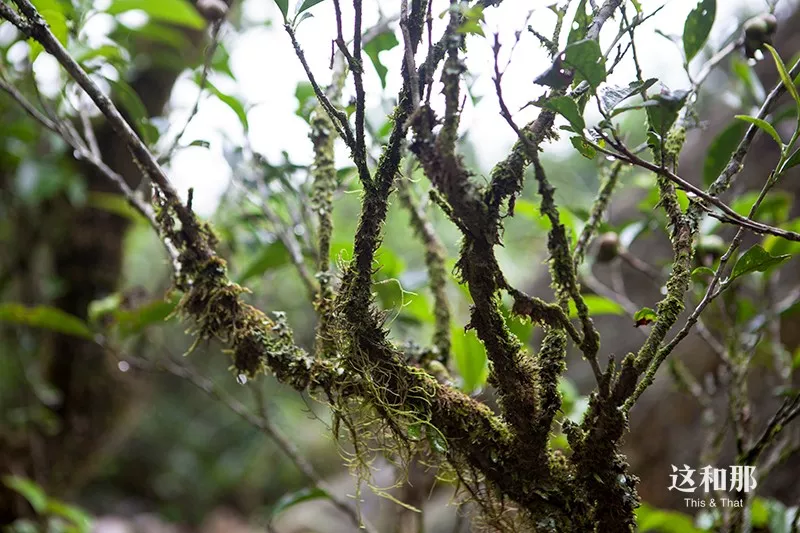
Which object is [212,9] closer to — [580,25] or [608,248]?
[580,25]

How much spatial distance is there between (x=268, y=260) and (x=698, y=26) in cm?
69

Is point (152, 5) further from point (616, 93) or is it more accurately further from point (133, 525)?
point (133, 525)

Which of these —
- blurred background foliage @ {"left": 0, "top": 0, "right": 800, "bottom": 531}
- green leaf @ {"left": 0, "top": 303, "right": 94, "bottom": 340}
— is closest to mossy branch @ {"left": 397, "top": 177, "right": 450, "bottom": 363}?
blurred background foliage @ {"left": 0, "top": 0, "right": 800, "bottom": 531}

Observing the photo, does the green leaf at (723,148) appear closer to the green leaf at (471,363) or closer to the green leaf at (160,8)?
the green leaf at (471,363)

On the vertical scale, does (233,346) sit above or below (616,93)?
below

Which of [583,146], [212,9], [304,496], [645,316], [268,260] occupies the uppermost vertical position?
[212,9]

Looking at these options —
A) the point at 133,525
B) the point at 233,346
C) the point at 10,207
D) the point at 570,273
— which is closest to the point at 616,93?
the point at 570,273

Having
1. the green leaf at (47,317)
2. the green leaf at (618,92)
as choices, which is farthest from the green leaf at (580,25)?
the green leaf at (47,317)

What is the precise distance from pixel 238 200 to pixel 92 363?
86 cm

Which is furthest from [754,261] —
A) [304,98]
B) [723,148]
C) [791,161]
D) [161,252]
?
[161,252]

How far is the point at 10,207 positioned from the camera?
5.71 feet

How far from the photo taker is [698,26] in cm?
64

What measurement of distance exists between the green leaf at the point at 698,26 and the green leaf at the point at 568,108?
29 cm

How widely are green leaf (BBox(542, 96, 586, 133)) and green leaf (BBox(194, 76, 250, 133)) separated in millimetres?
547
